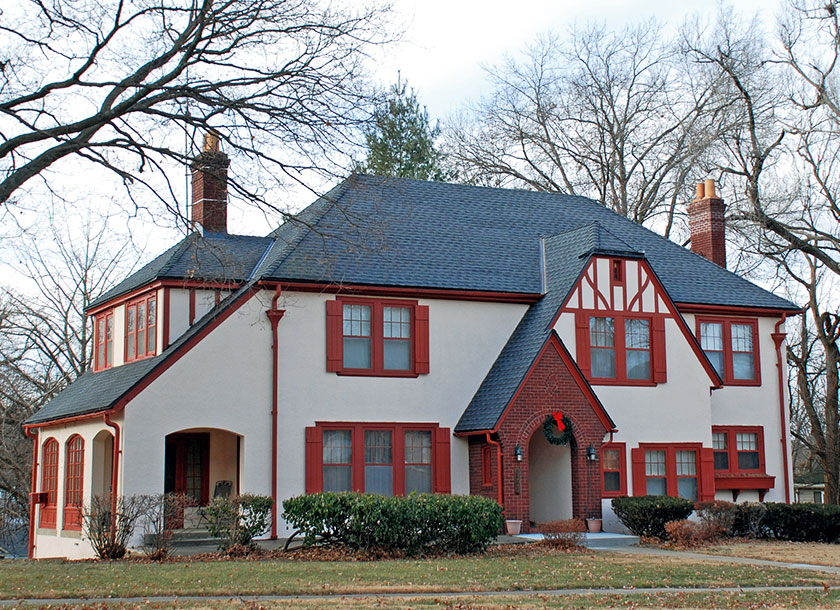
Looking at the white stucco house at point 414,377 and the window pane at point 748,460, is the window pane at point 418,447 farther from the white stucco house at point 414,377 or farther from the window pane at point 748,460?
the window pane at point 748,460

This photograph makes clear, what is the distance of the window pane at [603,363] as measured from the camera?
79.5ft

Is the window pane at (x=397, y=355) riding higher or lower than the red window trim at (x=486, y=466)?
higher

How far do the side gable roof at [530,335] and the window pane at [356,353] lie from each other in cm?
262

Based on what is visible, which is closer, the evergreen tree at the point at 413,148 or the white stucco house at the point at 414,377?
the white stucco house at the point at 414,377

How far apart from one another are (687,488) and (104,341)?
14806mm

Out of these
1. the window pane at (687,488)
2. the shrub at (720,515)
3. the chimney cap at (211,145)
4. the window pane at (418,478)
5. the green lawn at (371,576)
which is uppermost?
the chimney cap at (211,145)

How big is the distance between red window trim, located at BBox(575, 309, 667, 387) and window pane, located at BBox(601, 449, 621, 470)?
1618 mm

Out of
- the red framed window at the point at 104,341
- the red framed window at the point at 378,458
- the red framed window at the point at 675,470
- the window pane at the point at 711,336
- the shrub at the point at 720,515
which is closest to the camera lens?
the shrub at the point at 720,515

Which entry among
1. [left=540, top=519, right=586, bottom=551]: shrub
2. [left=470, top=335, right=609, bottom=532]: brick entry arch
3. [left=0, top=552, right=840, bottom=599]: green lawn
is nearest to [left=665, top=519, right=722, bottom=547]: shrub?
[left=540, top=519, right=586, bottom=551]: shrub

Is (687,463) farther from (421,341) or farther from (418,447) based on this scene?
(421,341)

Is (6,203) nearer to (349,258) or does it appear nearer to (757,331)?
(349,258)

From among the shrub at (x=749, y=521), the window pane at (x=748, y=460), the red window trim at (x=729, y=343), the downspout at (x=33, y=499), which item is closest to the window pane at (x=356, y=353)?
the shrub at (x=749, y=521)

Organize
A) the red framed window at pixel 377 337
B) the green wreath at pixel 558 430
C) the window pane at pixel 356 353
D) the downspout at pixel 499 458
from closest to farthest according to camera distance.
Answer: the downspout at pixel 499 458
the green wreath at pixel 558 430
the red framed window at pixel 377 337
the window pane at pixel 356 353

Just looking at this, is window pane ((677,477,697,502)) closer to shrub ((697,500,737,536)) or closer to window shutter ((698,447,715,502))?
window shutter ((698,447,715,502))
